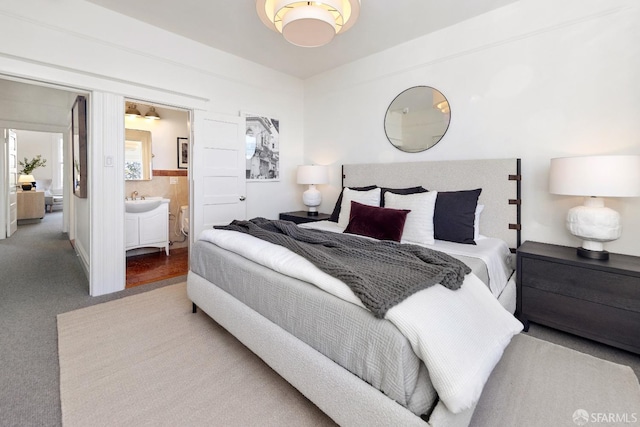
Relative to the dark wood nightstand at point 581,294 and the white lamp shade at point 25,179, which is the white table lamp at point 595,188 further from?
the white lamp shade at point 25,179

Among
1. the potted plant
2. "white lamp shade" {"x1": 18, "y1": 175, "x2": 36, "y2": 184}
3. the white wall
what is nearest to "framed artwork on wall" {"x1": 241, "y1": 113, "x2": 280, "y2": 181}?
the white wall

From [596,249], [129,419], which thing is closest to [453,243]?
[596,249]

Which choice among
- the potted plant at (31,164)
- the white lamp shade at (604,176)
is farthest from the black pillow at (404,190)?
the potted plant at (31,164)

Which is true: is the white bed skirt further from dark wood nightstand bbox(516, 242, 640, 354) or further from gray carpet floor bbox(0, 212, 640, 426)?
dark wood nightstand bbox(516, 242, 640, 354)

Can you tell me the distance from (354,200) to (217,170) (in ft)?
5.90

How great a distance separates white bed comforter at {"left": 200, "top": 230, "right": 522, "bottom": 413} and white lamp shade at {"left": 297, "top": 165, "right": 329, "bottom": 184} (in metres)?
2.48

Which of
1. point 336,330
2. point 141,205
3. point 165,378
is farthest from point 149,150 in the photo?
point 336,330

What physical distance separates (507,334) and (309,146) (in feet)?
12.3

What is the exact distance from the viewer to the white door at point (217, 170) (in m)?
3.59

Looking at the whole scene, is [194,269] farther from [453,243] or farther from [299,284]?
[453,243]

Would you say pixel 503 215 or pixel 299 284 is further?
pixel 503 215

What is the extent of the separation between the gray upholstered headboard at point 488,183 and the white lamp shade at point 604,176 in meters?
0.58

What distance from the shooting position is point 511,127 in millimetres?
2740

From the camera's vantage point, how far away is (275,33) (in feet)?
10.6
